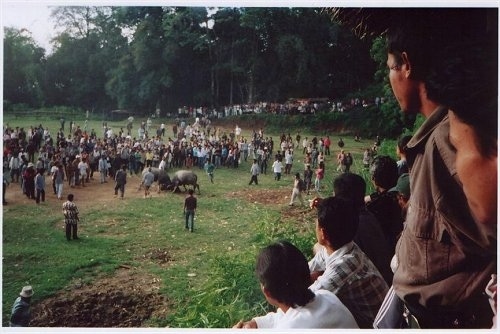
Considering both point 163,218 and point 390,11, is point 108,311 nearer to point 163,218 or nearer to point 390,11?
point 163,218

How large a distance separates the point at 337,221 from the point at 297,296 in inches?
10.8

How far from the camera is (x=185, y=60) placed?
2393 millimetres

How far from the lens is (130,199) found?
7.59 feet

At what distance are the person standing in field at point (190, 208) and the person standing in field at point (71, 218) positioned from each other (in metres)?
0.49

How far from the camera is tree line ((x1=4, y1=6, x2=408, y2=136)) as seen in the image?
2.23m

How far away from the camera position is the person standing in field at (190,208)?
2.26 m

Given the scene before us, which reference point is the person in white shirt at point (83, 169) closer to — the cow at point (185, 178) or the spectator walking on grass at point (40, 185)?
the spectator walking on grass at point (40, 185)

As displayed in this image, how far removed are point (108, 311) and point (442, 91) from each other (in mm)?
1657

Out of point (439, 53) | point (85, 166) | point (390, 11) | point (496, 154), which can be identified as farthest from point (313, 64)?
point (85, 166)

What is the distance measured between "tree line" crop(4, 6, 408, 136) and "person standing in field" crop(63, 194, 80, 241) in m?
0.48

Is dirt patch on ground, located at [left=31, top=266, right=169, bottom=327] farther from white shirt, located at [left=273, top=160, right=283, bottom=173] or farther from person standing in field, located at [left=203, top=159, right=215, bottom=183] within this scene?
white shirt, located at [left=273, top=160, right=283, bottom=173]

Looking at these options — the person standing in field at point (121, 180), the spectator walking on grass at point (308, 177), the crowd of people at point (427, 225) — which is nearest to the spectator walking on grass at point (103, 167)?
the person standing in field at point (121, 180)

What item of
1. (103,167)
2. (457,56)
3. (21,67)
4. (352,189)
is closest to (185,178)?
(103,167)

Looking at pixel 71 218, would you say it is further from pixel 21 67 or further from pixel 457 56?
pixel 457 56
